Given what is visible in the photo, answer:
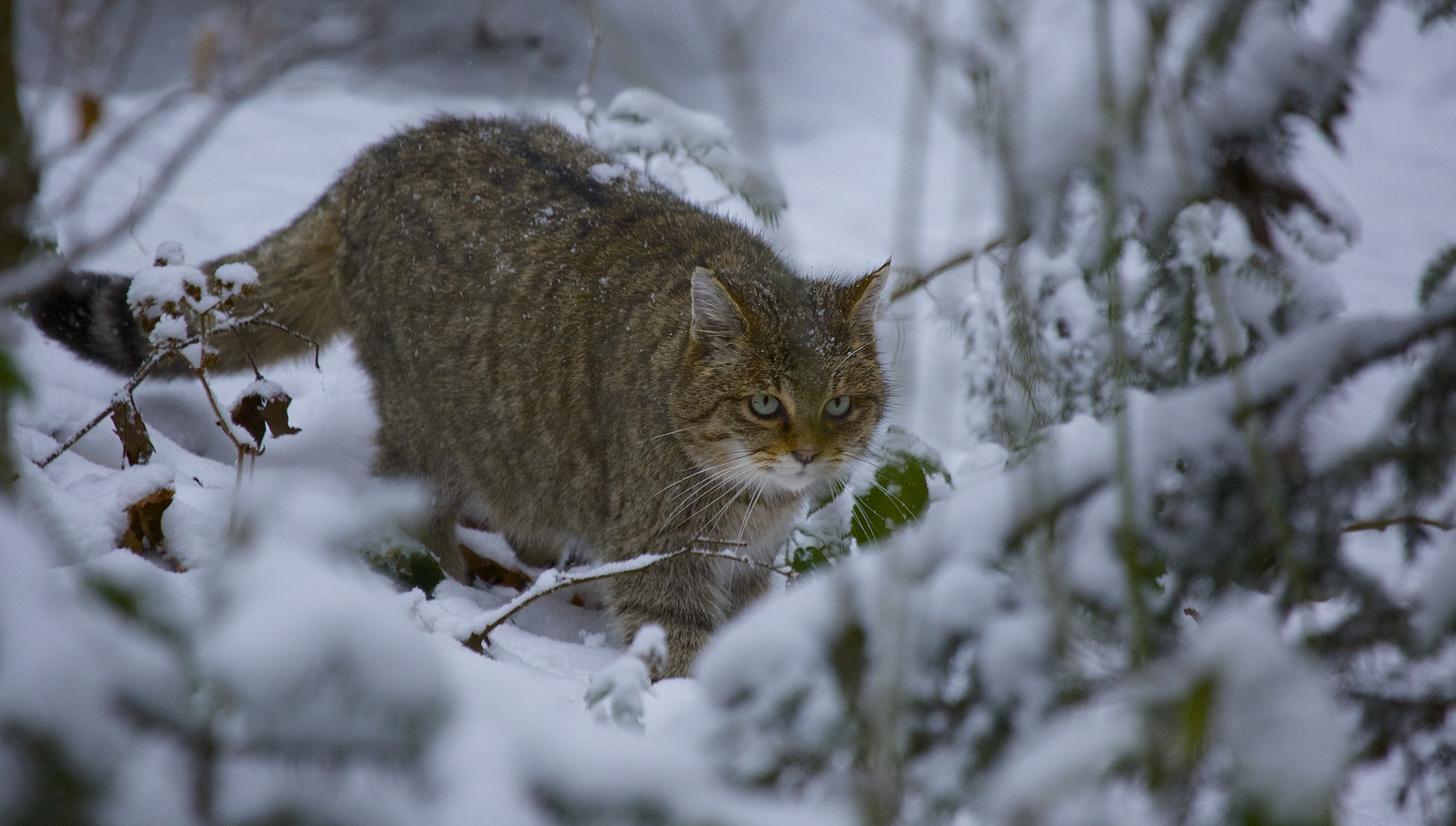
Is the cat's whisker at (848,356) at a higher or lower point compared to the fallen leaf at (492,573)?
higher

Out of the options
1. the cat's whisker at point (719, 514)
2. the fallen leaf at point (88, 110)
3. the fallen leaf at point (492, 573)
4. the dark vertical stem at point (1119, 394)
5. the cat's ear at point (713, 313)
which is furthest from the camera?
the fallen leaf at point (492, 573)

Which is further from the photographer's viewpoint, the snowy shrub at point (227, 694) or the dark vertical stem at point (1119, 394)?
the dark vertical stem at point (1119, 394)

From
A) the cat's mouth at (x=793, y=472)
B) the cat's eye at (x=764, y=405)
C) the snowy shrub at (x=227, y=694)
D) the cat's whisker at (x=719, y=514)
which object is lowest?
the snowy shrub at (x=227, y=694)

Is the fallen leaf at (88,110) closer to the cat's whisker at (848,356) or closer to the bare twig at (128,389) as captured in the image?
the bare twig at (128,389)

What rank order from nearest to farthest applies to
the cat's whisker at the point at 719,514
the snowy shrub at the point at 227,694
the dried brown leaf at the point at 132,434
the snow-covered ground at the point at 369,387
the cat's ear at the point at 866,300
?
the snowy shrub at the point at 227,694 < the snow-covered ground at the point at 369,387 < the dried brown leaf at the point at 132,434 < the cat's ear at the point at 866,300 < the cat's whisker at the point at 719,514

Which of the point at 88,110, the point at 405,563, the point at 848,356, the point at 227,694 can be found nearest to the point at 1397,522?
the point at 227,694

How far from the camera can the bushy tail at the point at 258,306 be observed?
310 cm

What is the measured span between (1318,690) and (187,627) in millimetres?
990

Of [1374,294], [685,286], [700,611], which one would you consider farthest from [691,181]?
[1374,294]

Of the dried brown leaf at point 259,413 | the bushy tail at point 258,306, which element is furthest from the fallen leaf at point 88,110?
the dried brown leaf at point 259,413

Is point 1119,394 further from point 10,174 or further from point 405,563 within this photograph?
point 405,563

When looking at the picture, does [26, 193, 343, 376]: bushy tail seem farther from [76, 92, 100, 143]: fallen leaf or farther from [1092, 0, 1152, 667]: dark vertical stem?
[1092, 0, 1152, 667]: dark vertical stem

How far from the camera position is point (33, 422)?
282 cm

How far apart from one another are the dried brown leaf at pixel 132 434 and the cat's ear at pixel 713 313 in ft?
5.07
